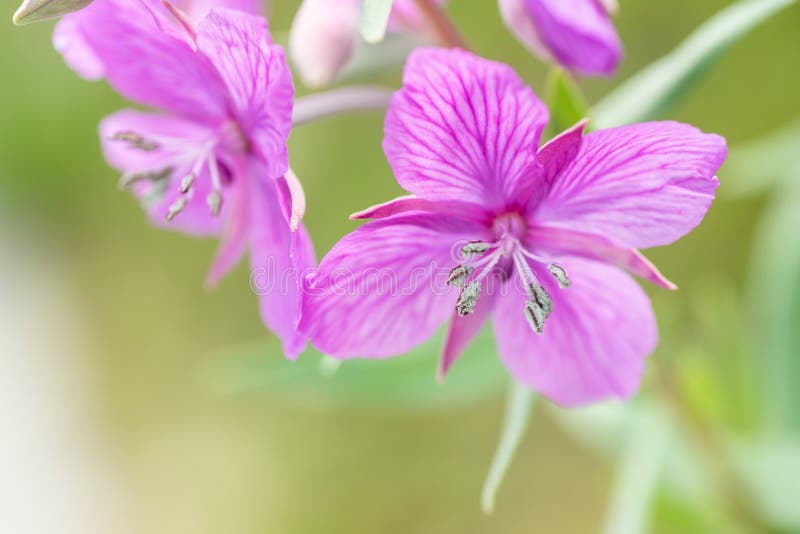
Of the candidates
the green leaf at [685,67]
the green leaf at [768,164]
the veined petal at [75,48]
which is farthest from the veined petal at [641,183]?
the green leaf at [768,164]

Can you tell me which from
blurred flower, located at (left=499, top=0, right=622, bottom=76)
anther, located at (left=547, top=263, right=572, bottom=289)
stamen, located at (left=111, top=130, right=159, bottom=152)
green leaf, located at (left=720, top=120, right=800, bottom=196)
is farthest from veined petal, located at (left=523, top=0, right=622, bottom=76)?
green leaf, located at (left=720, top=120, right=800, bottom=196)

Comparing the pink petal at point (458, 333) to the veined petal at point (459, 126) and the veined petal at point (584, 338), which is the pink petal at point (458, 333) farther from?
the veined petal at point (459, 126)

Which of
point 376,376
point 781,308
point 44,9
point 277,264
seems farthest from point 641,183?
point 781,308

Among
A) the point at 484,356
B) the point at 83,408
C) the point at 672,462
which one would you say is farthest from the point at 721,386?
the point at 83,408

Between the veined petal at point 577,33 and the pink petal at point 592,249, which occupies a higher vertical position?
the veined petal at point 577,33

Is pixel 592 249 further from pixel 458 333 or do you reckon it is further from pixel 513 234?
pixel 458 333

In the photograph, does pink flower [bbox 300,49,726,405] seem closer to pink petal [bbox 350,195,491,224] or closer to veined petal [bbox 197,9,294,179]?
pink petal [bbox 350,195,491,224]
